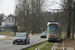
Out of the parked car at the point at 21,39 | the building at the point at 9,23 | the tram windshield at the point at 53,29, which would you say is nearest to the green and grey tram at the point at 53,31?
the tram windshield at the point at 53,29

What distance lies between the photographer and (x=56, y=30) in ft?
109

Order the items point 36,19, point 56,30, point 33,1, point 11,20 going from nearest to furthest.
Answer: point 56,30 → point 33,1 → point 36,19 → point 11,20

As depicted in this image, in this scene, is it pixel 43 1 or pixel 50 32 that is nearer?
pixel 50 32

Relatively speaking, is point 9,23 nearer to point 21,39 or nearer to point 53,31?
point 53,31

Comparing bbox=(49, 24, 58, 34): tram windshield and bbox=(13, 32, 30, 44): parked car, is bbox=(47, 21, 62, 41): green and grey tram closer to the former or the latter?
bbox=(49, 24, 58, 34): tram windshield

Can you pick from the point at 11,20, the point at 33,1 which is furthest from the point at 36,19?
the point at 11,20

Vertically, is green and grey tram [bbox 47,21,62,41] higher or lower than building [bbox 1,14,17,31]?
lower

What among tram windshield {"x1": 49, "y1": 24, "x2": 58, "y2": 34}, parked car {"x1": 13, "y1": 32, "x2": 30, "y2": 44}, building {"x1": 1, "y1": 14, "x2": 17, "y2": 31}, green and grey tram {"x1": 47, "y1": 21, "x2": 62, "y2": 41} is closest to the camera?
parked car {"x1": 13, "y1": 32, "x2": 30, "y2": 44}

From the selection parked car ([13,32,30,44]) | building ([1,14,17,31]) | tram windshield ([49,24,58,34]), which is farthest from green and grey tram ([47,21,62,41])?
building ([1,14,17,31])

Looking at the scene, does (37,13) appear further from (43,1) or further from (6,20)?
(6,20)

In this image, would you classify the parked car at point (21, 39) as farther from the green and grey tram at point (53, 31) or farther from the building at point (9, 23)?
the building at point (9, 23)

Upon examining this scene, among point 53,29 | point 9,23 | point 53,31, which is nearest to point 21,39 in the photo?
point 53,31

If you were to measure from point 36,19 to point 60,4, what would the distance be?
30.9 metres

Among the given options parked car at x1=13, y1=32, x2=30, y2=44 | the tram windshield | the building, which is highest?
the building
